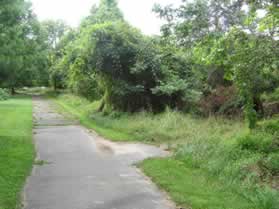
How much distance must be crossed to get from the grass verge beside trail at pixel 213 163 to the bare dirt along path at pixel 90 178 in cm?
46

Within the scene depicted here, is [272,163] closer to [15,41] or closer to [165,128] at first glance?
[165,128]

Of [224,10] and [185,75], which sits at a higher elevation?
[224,10]

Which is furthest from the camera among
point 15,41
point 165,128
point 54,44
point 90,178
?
point 54,44

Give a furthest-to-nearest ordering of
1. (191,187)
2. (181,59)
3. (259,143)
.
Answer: (181,59) < (259,143) < (191,187)

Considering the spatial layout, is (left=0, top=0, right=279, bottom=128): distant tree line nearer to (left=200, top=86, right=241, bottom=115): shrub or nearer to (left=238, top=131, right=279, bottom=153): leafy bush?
(left=200, top=86, right=241, bottom=115): shrub

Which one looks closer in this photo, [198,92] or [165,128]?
[165,128]

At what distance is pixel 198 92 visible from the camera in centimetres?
1689

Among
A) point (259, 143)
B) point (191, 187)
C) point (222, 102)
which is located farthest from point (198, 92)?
point (191, 187)

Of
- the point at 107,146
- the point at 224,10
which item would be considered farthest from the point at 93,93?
the point at 224,10

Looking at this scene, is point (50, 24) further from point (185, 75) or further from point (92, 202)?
point (92, 202)

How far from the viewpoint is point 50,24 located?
66438 mm

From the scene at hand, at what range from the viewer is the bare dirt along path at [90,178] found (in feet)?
19.5

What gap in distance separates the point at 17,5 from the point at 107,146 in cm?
823

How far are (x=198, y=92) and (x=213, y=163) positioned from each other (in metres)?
8.79
